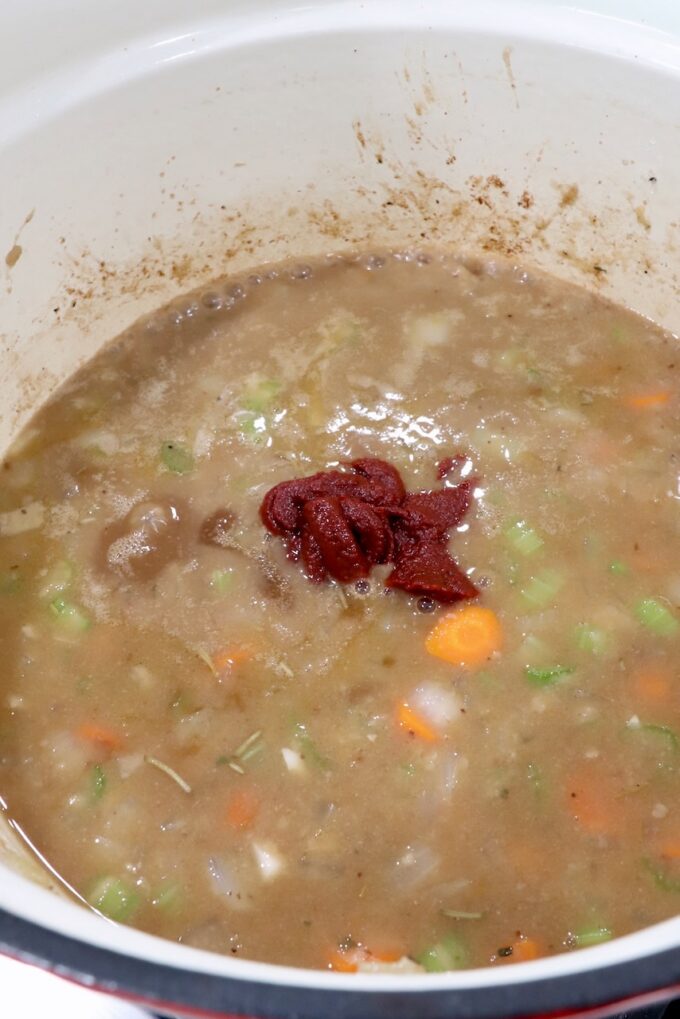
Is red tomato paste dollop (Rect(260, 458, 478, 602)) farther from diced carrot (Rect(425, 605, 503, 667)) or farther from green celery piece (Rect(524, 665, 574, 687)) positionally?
green celery piece (Rect(524, 665, 574, 687))

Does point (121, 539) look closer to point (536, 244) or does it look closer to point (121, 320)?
point (121, 320)

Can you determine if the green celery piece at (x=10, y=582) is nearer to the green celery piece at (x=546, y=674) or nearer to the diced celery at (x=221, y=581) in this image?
the diced celery at (x=221, y=581)

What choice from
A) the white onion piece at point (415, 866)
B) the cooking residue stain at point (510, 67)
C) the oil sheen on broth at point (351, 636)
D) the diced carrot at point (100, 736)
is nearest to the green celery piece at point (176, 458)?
the oil sheen on broth at point (351, 636)

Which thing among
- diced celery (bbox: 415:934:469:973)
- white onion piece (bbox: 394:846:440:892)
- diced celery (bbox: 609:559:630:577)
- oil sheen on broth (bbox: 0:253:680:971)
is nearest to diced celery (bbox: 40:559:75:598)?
oil sheen on broth (bbox: 0:253:680:971)

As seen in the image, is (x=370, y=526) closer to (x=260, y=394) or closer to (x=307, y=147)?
(x=260, y=394)

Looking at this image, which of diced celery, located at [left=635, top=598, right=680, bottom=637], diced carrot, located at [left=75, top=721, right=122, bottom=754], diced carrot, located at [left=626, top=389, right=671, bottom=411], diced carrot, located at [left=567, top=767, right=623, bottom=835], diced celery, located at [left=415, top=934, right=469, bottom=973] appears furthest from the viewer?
diced carrot, located at [left=626, top=389, right=671, bottom=411]

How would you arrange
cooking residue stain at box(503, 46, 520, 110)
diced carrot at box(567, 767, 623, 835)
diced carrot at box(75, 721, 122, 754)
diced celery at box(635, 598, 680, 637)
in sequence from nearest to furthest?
diced carrot at box(567, 767, 623, 835), diced carrot at box(75, 721, 122, 754), diced celery at box(635, 598, 680, 637), cooking residue stain at box(503, 46, 520, 110)

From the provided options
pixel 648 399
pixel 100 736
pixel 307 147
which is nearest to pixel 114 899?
pixel 100 736
